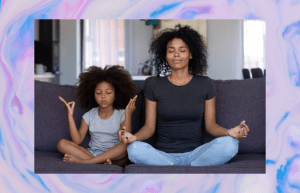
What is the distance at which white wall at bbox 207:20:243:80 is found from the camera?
5.27 m

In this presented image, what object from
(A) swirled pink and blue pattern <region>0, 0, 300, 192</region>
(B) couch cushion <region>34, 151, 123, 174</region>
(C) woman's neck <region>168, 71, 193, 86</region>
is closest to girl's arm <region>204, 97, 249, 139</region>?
(C) woman's neck <region>168, 71, 193, 86</region>

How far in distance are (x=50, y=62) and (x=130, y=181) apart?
444 centimetres

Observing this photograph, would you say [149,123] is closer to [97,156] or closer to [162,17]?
[97,156]

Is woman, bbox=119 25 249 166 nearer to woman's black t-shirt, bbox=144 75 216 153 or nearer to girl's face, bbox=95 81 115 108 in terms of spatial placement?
woman's black t-shirt, bbox=144 75 216 153

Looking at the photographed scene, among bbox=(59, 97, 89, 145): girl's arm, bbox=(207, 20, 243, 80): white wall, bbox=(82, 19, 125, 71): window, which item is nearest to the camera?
bbox=(59, 97, 89, 145): girl's arm

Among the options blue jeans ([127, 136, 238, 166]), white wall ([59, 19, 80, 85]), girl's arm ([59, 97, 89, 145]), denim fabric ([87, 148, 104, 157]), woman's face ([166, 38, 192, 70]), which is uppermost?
white wall ([59, 19, 80, 85])

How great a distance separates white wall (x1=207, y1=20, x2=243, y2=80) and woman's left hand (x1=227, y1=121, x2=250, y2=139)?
3.92 m

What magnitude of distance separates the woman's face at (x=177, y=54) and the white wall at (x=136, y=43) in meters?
5.81

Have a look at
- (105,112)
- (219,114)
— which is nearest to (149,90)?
(105,112)

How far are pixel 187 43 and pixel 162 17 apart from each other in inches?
32.4

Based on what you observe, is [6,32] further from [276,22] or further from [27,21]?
[276,22]

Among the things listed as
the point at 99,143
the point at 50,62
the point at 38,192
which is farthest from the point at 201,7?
the point at 50,62

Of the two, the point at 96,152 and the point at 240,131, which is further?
the point at 96,152

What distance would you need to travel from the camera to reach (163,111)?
179 centimetres
